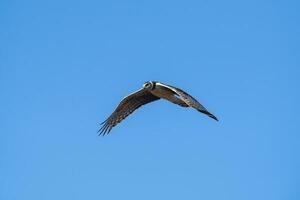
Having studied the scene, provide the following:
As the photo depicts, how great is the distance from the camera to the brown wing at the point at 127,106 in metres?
26.9

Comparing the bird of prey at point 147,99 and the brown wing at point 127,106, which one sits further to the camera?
the brown wing at point 127,106

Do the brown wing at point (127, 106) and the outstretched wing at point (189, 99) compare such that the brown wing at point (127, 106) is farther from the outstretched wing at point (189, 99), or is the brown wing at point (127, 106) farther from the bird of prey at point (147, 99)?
the outstretched wing at point (189, 99)

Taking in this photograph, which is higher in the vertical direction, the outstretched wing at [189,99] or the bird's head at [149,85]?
the bird's head at [149,85]

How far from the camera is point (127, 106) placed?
27531mm

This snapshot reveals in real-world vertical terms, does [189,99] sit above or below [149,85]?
below

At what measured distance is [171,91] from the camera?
24.9 metres

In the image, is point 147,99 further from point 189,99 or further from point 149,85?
point 189,99

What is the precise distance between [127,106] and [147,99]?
0.86 metres

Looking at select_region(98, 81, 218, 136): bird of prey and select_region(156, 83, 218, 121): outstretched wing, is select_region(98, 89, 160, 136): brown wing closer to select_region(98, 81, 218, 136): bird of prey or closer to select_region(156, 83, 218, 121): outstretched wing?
select_region(98, 81, 218, 136): bird of prey

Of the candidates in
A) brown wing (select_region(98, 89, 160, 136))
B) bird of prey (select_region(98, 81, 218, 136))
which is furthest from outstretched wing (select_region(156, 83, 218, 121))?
brown wing (select_region(98, 89, 160, 136))

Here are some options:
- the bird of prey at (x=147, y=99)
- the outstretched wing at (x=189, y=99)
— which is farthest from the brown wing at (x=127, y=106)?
the outstretched wing at (x=189, y=99)

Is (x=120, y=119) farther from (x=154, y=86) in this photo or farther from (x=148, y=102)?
(x=154, y=86)

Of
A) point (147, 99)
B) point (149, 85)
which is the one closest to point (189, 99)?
point (149, 85)

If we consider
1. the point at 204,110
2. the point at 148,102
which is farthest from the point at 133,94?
the point at 204,110
